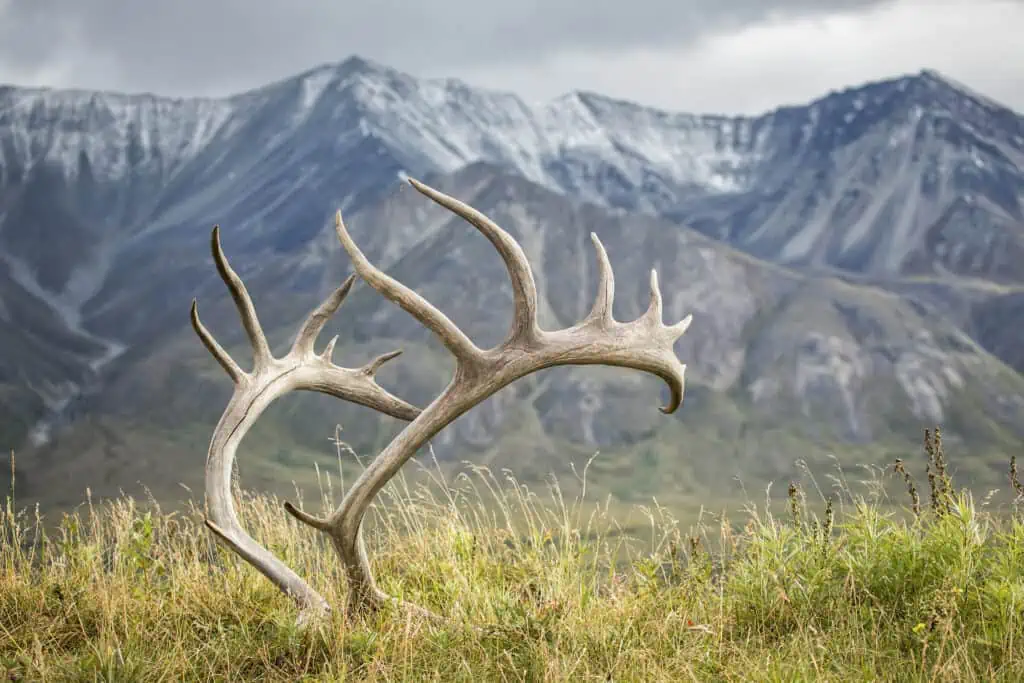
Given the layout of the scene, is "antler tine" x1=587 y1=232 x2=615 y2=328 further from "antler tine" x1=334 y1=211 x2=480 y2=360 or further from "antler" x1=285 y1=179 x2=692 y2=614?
"antler tine" x1=334 y1=211 x2=480 y2=360

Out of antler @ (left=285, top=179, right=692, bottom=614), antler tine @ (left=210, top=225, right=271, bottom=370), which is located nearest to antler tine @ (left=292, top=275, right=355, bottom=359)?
antler tine @ (left=210, top=225, right=271, bottom=370)

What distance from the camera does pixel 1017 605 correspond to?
211 inches

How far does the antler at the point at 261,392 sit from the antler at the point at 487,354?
0.37 metres

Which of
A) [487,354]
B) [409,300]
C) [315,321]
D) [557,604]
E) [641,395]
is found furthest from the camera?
[641,395]

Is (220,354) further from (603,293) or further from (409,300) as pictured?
(603,293)

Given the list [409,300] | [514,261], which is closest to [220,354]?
[409,300]

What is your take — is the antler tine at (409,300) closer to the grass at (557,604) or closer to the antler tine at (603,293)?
the antler tine at (603,293)

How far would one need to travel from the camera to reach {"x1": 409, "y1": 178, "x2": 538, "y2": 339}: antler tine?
5.29m

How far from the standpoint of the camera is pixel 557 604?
220 inches

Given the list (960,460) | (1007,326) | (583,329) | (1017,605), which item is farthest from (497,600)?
(1007,326)

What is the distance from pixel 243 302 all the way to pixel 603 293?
2171 mm

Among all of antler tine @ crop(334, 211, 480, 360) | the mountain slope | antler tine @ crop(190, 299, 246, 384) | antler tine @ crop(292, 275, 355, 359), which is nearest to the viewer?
antler tine @ crop(334, 211, 480, 360)

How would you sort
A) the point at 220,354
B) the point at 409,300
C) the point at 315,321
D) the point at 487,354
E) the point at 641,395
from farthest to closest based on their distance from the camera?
A: the point at 641,395, the point at 315,321, the point at 220,354, the point at 487,354, the point at 409,300

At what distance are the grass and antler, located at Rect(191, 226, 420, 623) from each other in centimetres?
30
